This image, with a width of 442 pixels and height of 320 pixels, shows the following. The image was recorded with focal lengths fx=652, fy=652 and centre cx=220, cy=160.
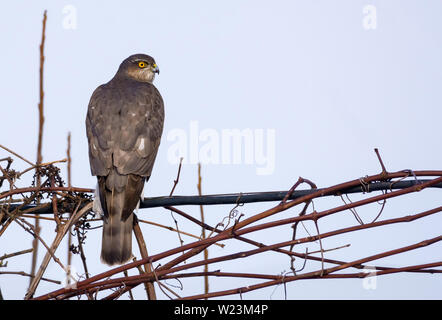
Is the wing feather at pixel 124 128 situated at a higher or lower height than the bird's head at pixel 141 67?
lower

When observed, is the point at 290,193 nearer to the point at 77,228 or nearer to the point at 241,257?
the point at 241,257

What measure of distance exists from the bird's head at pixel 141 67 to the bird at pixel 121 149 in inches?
35.5

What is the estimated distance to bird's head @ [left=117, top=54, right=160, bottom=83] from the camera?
692 centimetres

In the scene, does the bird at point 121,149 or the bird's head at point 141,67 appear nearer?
the bird at point 121,149

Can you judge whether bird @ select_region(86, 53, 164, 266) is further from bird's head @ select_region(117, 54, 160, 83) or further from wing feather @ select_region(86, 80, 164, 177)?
bird's head @ select_region(117, 54, 160, 83)

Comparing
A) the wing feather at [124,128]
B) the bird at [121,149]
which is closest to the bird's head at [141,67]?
the bird at [121,149]

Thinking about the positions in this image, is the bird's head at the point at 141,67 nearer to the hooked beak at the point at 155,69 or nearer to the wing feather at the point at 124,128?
the hooked beak at the point at 155,69

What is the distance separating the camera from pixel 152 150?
16.4 feet

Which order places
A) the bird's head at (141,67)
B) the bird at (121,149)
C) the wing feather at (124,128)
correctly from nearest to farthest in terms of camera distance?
the bird at (121,149) < the wing feather at (124,128) < the bird's head at (141,67)

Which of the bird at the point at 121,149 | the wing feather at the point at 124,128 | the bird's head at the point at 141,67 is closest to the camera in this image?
the bird at the point at 121,149

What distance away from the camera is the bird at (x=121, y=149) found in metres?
4.09

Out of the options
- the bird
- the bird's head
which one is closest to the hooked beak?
the bird's head

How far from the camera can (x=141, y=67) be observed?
6.95 meters
